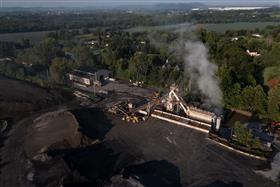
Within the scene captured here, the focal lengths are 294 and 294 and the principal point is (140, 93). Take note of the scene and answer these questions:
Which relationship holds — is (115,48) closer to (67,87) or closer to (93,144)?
(67,87)

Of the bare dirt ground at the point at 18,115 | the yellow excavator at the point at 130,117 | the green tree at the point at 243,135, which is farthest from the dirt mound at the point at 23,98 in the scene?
the green tree at the point at 243,135

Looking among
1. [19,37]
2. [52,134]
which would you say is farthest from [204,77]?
[19,37]

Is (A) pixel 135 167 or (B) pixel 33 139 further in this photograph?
(B) pixel 33 139

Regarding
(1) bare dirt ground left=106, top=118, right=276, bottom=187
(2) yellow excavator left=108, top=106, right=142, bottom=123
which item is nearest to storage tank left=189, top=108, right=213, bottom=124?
(1) bare dirt ground left=106, top=118, right=276, bottom=187

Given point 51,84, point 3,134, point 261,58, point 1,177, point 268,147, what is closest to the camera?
point 1,177

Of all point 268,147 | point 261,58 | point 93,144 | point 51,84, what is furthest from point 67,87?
point 261,58

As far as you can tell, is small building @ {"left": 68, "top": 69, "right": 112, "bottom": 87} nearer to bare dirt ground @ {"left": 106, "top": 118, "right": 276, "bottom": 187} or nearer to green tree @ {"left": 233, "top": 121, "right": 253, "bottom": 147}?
bare dirt ground @ {"left": 106, "top": 118, "right": 276, "bottom": 187}

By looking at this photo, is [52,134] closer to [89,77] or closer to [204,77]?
[204,77]
